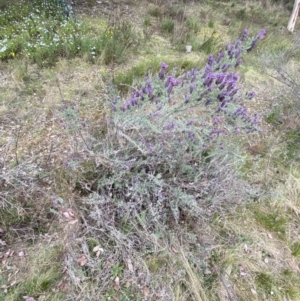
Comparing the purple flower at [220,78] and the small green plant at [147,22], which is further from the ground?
the purple flower at [220,78]

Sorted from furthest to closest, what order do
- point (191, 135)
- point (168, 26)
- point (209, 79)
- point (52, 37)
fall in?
point (168, 26) < point (52, 37) < point (191, 135) < point (209, 79)

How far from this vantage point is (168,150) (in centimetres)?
191

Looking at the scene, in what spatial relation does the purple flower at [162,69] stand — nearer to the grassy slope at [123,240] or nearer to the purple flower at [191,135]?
the purple flower at [191,135]

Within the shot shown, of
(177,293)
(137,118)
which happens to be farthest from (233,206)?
(137,118)

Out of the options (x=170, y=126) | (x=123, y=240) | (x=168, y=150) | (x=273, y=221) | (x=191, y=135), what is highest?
(x=170, y=126)

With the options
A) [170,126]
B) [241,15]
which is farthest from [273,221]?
[241,15]

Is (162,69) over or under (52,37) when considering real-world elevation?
over

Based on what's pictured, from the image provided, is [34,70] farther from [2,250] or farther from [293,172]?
[293,172]

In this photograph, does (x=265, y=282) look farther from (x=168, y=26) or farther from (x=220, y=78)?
(x=168, y=26)

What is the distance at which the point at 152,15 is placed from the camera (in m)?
5.38

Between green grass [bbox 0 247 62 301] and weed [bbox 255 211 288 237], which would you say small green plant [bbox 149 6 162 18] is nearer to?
weed [bbox 255 211 288 237]

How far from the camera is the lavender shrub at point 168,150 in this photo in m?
1.67

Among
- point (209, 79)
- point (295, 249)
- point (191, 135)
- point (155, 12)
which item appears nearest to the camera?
point (209, 79)

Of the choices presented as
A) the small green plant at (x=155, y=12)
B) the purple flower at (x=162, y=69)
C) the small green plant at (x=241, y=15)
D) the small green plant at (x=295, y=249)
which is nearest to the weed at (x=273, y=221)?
the small green plant at (x=295, y=249)
